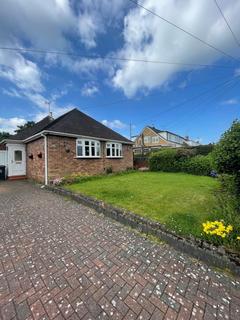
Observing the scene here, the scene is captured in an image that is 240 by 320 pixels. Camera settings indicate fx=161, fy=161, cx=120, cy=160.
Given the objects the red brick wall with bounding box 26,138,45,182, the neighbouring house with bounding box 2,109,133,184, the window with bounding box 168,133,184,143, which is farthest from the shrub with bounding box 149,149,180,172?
the window with bounding box 168,133,184,143

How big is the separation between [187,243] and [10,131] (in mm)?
45576

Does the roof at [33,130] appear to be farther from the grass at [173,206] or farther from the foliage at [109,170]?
the grass at [173,206]

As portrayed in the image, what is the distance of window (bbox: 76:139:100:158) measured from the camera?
456 inches

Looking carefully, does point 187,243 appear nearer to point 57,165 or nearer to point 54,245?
point 54,245

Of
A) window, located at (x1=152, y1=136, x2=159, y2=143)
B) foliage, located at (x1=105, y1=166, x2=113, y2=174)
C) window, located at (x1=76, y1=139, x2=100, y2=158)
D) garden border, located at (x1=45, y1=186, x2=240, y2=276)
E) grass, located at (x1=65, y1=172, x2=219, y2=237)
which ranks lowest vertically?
garden border, located at (x1=45, y1=186, x2=240, y2=276)

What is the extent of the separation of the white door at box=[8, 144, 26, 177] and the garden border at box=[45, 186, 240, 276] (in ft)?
34.3

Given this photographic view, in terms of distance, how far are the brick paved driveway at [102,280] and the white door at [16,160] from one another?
9830mm

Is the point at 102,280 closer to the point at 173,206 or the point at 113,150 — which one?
the point at 173,206

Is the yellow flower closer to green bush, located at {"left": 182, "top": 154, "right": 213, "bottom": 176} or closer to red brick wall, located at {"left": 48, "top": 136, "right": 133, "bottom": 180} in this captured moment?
red brick wall, located at {"left": 48, "top": 136, "right": 133, "bottom": 180}

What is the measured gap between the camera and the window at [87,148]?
1158 centimetres

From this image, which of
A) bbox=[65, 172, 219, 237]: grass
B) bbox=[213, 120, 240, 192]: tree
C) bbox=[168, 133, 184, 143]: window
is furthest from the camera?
bbox=[168, 133, 184, 143]: window

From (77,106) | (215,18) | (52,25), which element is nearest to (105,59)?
(52,25)

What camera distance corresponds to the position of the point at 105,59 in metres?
9.34

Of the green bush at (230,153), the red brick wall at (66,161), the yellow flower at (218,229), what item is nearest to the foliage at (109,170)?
the red brick wall at (66,161)
